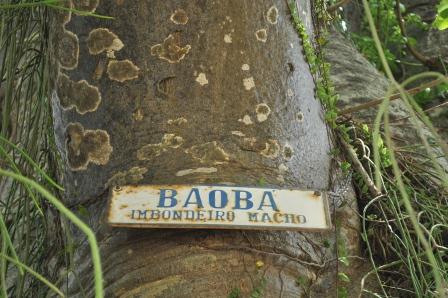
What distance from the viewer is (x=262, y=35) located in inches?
57.7

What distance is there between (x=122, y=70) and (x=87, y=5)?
153mm

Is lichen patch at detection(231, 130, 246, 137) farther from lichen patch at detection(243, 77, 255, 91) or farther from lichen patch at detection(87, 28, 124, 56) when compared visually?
lichen patch at detection(87, 28, 124, 56)

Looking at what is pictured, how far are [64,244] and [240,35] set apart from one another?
0.52 meters

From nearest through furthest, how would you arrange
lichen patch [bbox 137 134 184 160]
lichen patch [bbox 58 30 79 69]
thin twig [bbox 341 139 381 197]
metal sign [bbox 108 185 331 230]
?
metal sign [bbox 108 185 331 230] < lichen patch [bbox 137 134 184 160] < lichen patch [bbox 58 30 79 69] < thin twig [bbox 341 139 381 197]

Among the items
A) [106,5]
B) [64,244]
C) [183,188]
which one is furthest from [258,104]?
[64,244]

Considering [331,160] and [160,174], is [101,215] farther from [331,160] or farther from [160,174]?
[331,160]

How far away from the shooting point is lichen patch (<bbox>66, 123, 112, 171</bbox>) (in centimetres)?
139

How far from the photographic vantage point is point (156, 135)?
1.36 metres

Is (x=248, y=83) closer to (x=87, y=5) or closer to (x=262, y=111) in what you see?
(x=262, y=111)

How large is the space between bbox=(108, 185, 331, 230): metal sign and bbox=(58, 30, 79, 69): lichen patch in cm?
30

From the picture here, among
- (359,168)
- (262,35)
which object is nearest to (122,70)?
(262,35)

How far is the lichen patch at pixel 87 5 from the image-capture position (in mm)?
1448

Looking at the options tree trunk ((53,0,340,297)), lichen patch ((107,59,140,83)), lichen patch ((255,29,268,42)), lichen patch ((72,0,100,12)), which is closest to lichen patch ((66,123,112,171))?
tree trunk ((53,0,340,297))

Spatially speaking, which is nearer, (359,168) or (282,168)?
(282,168)
